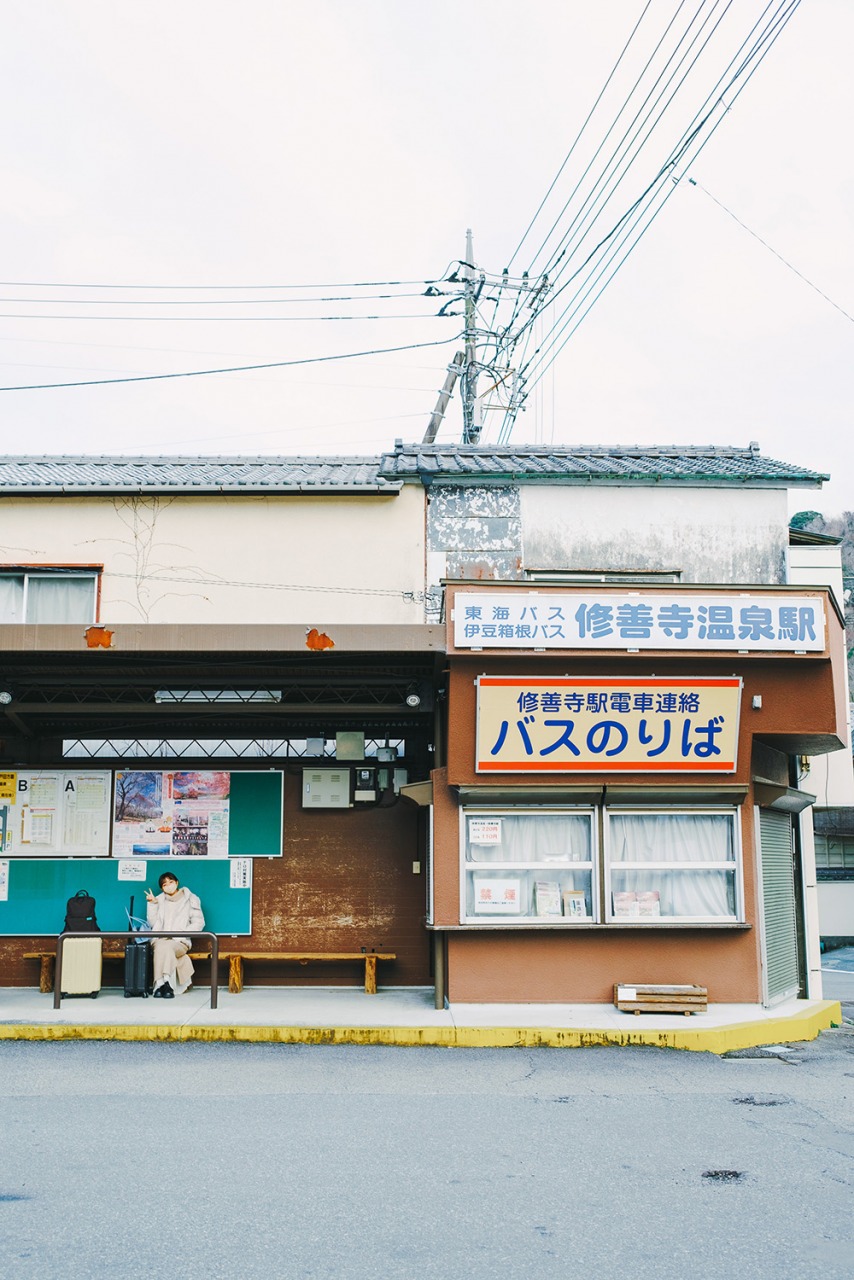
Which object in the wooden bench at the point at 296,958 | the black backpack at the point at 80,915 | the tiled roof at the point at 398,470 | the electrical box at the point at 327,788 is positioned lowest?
the wooden bench at the point at 296,958

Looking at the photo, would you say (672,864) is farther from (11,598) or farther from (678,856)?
(11,598)

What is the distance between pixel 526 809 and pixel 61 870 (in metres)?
6.06

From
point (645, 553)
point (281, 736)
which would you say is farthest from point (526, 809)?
point (645, 553)

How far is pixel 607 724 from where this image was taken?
12930 millimetres

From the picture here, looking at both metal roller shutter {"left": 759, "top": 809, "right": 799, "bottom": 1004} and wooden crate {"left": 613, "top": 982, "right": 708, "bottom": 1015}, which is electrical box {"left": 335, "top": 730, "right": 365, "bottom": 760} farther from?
metal roller shutter {"left": 759, "top": 809, "right": 799, "bottom": 1004}

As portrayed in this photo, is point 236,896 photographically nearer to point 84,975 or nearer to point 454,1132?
point 84,975

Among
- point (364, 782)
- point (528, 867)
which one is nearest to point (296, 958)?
point (364, 782)

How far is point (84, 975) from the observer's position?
13.0 meters

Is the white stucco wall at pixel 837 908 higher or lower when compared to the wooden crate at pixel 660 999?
lower

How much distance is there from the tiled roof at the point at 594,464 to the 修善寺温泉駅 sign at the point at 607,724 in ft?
12.7

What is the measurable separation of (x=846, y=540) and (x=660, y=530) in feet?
121

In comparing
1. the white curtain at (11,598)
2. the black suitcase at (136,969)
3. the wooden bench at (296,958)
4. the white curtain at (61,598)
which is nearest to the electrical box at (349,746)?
the wooden bench at (296,958)

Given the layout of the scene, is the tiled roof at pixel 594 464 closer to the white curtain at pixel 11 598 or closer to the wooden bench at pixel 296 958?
the white curtain at pixel 11 598

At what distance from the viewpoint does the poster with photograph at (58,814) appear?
1445 cm
